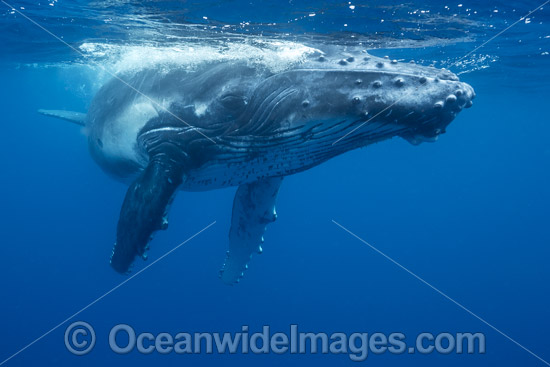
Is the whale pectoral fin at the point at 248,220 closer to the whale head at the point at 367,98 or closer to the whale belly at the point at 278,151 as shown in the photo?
the whale belly at the point at 278,151

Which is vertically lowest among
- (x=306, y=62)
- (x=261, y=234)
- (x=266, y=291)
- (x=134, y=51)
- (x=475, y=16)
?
(x=266, y=291)

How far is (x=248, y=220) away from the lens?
7.94 meters

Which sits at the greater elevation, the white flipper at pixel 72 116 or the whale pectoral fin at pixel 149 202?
the white flipper at pixel 72 116

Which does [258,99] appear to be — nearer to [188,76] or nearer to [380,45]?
[188,76]

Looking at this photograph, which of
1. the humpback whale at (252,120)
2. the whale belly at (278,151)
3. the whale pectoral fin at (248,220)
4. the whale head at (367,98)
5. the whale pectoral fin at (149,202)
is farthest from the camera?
the whale pectoral fin at (248,220)

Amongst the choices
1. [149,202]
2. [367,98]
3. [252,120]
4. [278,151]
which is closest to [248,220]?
[149,202]

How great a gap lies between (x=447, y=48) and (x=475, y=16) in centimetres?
445

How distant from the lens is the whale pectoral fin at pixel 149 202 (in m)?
5.40

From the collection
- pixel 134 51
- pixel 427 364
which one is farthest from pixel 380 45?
pixel 427 364

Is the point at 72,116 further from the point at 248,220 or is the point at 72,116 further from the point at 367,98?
the point at 367,98

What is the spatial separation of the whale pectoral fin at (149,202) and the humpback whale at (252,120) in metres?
0.01

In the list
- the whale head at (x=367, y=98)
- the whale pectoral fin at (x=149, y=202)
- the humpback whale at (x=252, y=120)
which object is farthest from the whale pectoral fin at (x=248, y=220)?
the whale head at (x=367, y=98)

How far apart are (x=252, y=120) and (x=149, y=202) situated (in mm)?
1668

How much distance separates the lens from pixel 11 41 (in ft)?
62.4
